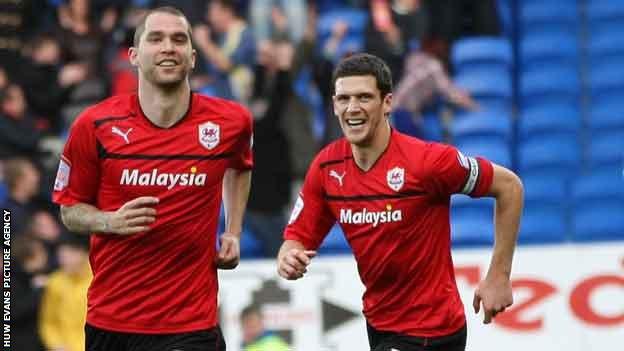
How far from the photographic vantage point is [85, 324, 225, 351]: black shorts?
629cm

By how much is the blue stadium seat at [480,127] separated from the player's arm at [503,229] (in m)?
5.84

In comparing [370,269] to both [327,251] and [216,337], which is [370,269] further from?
[327,251]

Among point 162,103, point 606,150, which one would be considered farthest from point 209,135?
point 606,150

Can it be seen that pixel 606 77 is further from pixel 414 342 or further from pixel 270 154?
pixel 414 342

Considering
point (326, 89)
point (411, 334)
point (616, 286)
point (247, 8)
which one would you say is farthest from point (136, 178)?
point (247, 8)

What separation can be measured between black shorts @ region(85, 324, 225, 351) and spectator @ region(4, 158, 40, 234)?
4.80 meters

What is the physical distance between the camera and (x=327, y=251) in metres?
11.7

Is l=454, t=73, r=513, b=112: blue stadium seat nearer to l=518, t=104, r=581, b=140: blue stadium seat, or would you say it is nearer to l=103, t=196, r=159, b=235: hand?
l=518, t=104, r=581, b=140: blue stadium seat

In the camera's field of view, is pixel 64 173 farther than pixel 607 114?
No

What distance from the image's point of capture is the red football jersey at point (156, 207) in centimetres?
632

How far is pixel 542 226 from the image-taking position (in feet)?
38.3

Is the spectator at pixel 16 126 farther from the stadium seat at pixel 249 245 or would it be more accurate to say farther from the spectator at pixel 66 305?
the stadium seat at pixel 249 245

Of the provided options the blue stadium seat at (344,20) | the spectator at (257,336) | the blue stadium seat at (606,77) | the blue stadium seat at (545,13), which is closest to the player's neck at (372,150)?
the spectator at (257,336)

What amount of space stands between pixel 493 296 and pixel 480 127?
19.9 ft
